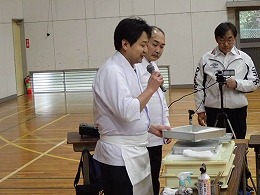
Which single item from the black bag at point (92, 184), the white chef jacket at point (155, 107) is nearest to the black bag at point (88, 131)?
the black bag at point (92, 184)

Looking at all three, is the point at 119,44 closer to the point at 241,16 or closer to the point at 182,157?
the point at 182,157

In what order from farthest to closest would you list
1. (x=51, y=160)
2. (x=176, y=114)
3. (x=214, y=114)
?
(x=176, y=114)
(x=51, y=160)
(x=214, y=114)

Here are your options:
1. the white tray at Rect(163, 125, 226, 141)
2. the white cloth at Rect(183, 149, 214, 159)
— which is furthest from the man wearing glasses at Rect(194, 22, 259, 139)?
the white cloth at Rect(183, 149, 214, 159)

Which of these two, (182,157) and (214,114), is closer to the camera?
(182,157)

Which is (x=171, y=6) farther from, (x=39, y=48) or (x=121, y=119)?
(x=121, y=119)

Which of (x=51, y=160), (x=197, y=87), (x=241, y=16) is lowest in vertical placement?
(x=51, y=160)

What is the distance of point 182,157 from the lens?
8.09ft

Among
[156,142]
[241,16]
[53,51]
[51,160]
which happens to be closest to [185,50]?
[241,16]

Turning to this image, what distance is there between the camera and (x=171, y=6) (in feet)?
42.9

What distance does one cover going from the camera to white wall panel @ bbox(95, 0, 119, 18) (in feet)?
43.8

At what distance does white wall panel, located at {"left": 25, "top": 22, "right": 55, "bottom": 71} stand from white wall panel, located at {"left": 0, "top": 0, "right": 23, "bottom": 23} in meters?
0.43

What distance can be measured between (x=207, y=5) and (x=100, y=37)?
2.85 metres

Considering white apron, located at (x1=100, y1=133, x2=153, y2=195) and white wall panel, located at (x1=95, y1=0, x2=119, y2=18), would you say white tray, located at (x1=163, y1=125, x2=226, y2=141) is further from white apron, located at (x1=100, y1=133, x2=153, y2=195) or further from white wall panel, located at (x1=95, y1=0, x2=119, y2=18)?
white wall panel, located at (x1=95, y1=0, x2=119, y2=18)

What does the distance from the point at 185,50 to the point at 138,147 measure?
35.3 feet
